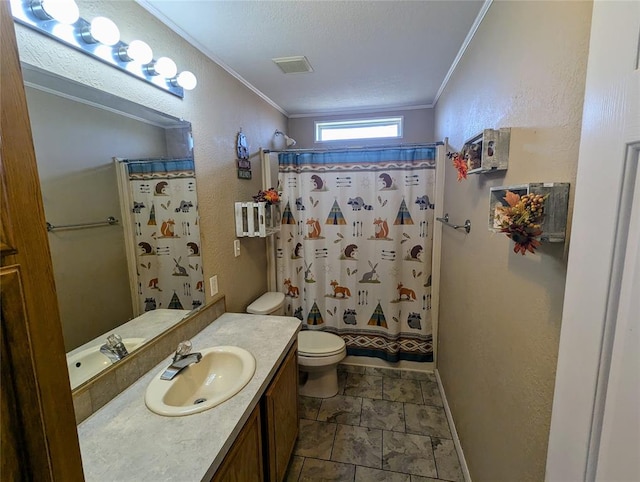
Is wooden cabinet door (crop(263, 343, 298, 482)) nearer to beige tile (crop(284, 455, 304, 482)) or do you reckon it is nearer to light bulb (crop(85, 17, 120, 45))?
beige tile (crop(284, 455, 304, 482))

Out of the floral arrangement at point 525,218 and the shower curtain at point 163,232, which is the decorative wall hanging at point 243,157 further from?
the floral arrangement at point 525,218

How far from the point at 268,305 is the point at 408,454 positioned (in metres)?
1.34

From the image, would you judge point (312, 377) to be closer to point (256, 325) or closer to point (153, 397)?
point (256, 325)

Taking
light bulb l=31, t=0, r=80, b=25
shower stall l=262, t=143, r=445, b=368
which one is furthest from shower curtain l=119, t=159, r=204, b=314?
shower stall l=262, t=143, r=445, b=368

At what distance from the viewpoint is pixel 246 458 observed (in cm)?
110

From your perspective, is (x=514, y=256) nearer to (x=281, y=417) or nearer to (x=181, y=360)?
(x=281, y=417)

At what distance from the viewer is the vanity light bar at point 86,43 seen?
0.90 metres

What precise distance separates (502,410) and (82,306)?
1.62 meters

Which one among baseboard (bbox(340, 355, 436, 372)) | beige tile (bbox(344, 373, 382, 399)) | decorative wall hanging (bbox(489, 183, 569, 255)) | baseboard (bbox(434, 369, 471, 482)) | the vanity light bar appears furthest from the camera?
baseboard (bbox(340, 355, 436, 372))

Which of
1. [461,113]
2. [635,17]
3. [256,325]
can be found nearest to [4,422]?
[635,17]

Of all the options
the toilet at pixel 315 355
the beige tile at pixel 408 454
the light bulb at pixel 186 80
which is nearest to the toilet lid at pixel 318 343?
the toilet at pixel 315 355

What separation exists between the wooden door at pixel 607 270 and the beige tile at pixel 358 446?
1.41 meters

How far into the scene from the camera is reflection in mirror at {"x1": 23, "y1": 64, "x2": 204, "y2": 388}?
3.17ft

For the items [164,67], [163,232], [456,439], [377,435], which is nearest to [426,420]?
[456,439]
